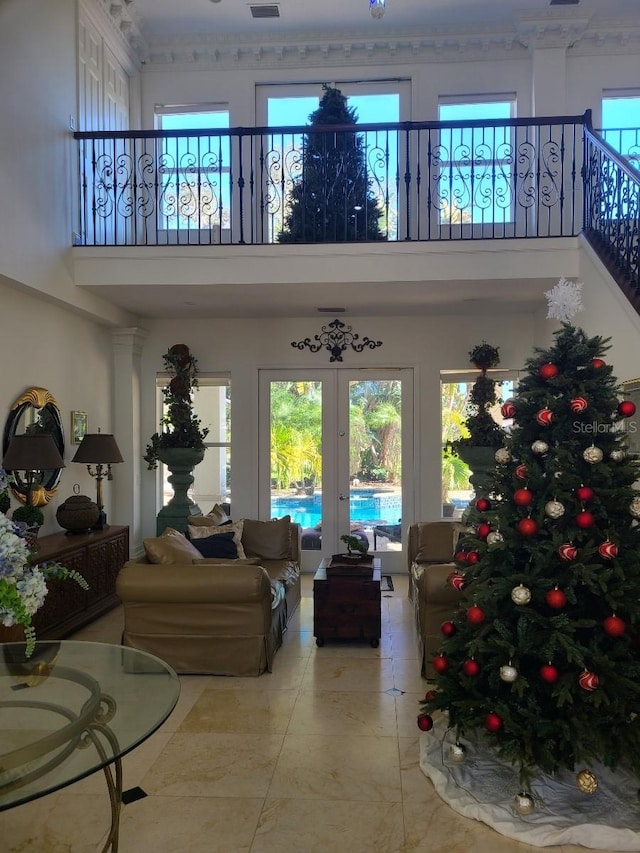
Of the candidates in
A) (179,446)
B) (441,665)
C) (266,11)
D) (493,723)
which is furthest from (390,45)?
(493,723)

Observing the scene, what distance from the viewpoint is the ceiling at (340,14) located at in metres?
6.89

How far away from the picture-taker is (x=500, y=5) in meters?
6.94

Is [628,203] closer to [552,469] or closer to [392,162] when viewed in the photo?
[552,469]

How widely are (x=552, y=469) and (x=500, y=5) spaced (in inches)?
246

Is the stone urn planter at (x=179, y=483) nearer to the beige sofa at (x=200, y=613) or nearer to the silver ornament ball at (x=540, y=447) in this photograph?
the beige sofa at (x=200, y=613)

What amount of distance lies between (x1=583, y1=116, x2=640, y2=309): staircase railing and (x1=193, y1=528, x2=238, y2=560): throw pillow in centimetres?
358

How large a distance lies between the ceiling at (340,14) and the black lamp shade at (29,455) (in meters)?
5.04

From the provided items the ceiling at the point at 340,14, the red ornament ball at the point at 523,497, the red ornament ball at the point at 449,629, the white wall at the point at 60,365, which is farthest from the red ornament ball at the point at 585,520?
the ceiling at the point at 340,14

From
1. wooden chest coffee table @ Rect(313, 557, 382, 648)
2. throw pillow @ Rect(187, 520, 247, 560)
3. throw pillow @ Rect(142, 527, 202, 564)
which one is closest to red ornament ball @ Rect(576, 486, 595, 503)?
wooden chest coffee table @ Rect(313, 557, 382, 648)

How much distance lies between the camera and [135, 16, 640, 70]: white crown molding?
23.5 feet

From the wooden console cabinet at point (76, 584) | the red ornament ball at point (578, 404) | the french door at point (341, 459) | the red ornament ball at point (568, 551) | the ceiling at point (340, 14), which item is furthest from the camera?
the french door at point (341, 459)

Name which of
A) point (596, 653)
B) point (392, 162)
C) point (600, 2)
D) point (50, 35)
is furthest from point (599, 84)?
point (596, 653)

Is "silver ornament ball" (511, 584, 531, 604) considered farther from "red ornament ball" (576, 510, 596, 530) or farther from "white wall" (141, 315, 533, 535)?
"white wall" (141, 315, 533, 535)

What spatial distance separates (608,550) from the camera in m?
2.80
